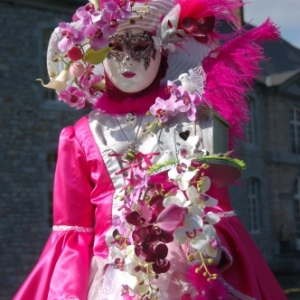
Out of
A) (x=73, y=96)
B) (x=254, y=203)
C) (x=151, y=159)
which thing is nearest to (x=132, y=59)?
(x=73, y=96)

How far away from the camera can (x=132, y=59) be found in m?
2.90

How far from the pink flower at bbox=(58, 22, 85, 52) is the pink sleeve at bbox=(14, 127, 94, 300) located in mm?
350

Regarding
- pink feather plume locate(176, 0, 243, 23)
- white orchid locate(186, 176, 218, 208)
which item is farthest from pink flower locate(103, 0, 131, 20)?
white orchid locate(186, 176, 218, 208)

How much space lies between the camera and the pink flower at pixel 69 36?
281 cm

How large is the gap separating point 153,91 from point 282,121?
19.8 metres

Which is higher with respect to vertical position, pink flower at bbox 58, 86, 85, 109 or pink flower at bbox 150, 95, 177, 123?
pink flower at bbox 58, 86, 85, 109

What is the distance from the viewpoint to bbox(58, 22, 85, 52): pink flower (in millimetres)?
2812

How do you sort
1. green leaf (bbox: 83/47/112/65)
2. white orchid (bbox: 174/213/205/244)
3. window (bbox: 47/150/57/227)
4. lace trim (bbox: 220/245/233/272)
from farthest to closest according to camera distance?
window (bbox: 47/150/57/227), green leaf (bbox: 83/47/112/65), lace trim (bbox: 220/245/233/272), white orchid (bbox: 174/213/205/244)

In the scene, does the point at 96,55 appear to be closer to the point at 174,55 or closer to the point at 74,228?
the point at 174,55

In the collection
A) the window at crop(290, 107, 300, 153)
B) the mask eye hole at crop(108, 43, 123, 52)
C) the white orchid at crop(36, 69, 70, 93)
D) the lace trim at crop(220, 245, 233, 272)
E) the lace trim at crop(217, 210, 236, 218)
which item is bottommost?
the lace trim at crop(220, 245, 233, 272)

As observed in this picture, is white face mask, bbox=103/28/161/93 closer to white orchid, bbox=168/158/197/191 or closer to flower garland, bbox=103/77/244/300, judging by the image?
flower garland, bbox=103/77/244/300

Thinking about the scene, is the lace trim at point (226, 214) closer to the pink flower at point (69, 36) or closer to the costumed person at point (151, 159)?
the costumed person at point (151, 159)

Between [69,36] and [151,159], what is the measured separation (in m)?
0.58

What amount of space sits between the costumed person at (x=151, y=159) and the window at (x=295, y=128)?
66.7 ft
